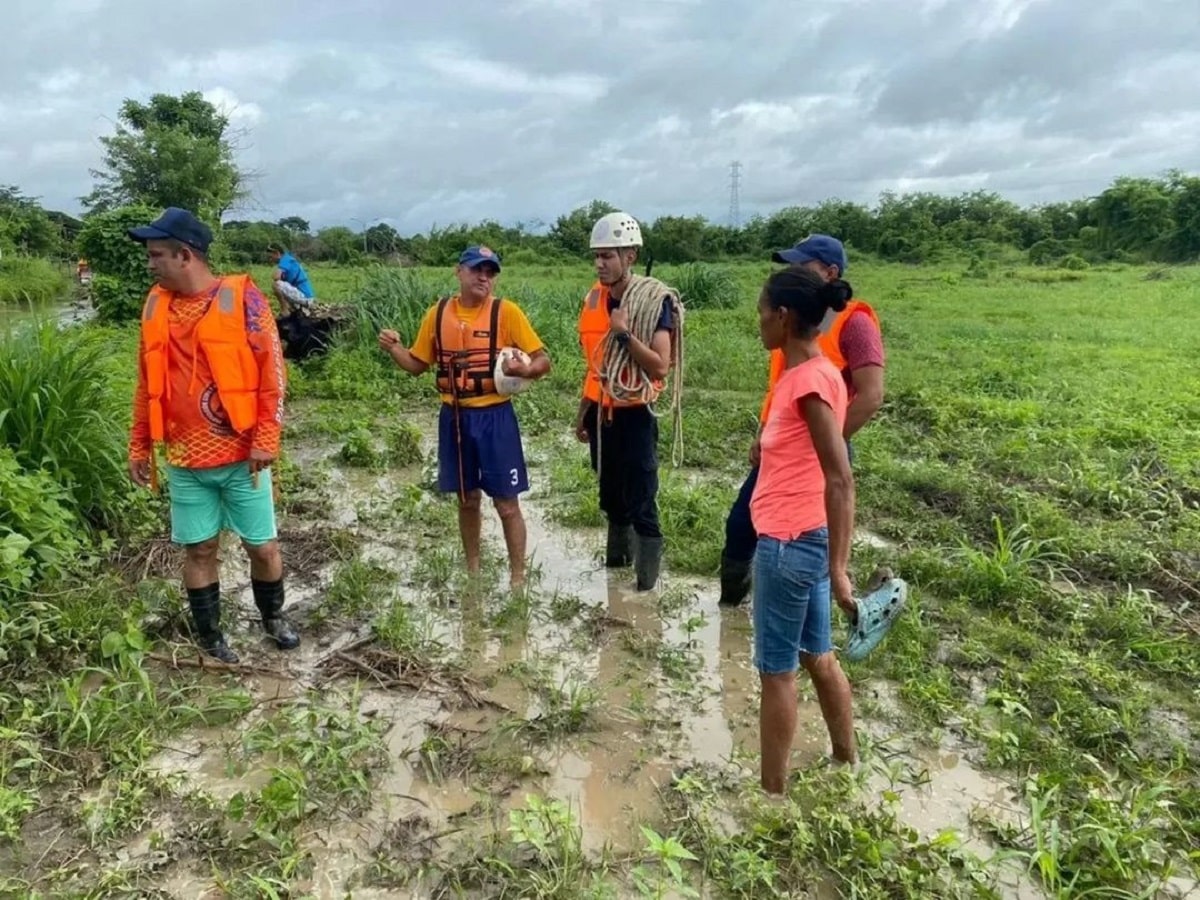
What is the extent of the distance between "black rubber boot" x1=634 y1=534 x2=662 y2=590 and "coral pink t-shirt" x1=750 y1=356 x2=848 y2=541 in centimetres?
175

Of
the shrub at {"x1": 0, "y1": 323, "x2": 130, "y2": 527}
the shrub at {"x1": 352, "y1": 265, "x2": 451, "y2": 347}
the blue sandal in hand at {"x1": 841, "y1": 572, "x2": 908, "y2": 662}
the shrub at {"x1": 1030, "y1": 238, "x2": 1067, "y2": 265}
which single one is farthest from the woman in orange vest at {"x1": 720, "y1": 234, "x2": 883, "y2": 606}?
the shrub at {"x1": 1030, "y1": 238, "x2": 1067, "y2": 265}

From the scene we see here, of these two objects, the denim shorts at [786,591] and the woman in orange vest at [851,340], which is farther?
the woman in orange vest at [851,340]

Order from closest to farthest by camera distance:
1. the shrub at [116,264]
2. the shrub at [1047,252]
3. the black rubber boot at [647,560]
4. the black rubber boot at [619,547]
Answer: the black rubber boot at [647,560], the black rubber boot at [619,547], the shrub at [116,264], the shrub at [1047,252]

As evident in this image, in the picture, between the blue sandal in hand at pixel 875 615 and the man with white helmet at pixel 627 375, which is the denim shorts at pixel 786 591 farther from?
the man with white helmet at pixel 627 375

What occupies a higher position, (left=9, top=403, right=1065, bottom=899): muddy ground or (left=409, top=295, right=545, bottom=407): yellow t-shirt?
(left=409, top=295, right=545, bottom=407): yellow t-shirt

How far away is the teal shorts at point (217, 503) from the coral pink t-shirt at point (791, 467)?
2.09 meters

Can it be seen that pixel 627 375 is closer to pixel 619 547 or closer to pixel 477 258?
pixel 477 258

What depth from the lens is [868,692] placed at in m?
3.34

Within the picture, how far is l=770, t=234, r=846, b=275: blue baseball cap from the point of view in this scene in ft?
10.4

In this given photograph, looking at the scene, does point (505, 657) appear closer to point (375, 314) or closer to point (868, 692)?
point (868, 692)

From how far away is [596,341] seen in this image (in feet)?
13.2

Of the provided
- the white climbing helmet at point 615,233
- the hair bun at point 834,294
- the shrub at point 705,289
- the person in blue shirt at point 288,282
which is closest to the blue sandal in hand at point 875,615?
the hair bun at point 834,294

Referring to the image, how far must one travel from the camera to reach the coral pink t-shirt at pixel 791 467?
2.35 metres

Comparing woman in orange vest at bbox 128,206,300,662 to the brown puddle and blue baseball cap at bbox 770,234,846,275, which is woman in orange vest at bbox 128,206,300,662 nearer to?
the brown puddle
